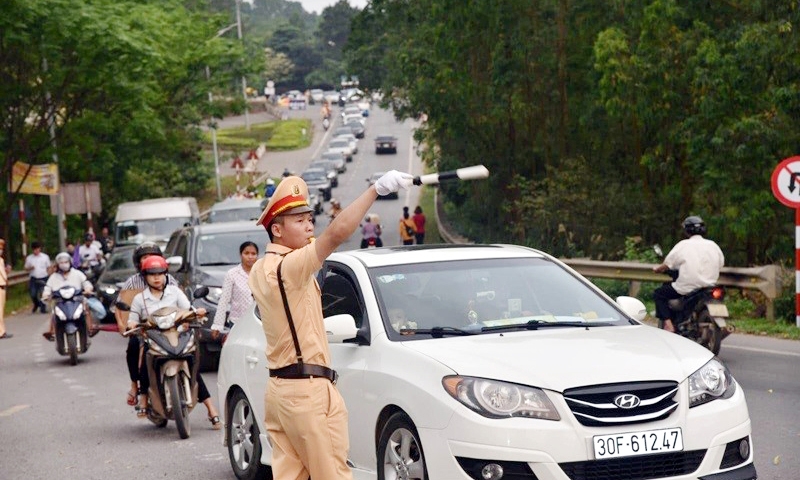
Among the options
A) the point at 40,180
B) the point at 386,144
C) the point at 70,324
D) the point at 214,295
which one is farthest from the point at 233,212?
the point at 386,144

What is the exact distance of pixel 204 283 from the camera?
60.5 feet

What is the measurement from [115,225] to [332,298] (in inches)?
1145

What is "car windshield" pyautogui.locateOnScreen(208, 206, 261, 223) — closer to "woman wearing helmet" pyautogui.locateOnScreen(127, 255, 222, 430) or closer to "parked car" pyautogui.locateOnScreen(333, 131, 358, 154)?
"woman wearing helmet" pyautogui.locateOnScreen(127, 255, 222, 430)

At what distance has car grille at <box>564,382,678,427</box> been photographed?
6.79 meters

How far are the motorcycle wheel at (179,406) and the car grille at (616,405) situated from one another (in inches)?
237

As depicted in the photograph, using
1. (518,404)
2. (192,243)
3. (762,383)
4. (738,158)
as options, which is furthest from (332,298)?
(738,158)

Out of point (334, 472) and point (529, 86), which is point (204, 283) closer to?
point (334, 472)

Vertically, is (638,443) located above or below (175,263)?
below

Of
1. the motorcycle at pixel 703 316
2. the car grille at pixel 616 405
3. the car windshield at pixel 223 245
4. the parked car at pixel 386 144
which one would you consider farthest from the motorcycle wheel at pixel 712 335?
the parked car at pixel 386 144

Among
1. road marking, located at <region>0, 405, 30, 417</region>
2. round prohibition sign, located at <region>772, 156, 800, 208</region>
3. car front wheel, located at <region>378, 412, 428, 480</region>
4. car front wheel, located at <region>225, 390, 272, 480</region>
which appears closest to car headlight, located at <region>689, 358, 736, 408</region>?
car front wheel, located at <region>378, 412, 428, 480</region>

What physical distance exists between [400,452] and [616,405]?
1167mm

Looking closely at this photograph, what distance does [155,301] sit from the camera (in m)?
12.6

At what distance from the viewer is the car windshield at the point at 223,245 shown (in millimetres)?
19406

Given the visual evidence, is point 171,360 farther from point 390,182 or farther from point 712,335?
point 390,182
